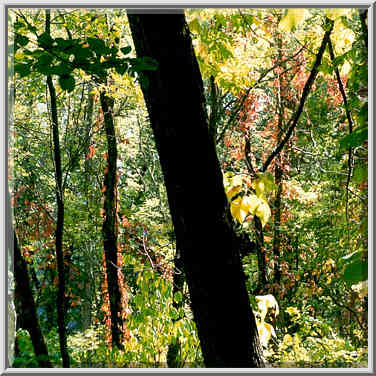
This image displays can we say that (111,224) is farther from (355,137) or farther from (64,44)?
(355,137)

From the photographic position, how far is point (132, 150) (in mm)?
3883

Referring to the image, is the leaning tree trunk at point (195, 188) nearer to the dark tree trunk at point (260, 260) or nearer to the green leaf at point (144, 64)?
the green leaf at point (144, 64)

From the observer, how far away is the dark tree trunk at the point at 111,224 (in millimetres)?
3686

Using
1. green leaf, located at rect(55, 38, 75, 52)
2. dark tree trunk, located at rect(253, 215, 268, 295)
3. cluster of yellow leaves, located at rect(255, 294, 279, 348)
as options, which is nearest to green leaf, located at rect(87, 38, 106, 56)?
green leaf, located at rect(55, 38, 75, 52)

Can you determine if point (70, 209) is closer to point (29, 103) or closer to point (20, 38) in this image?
point (29, 103)

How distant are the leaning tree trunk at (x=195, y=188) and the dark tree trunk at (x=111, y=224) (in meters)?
2.60

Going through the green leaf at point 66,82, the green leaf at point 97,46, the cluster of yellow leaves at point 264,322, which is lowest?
the cluster of yellow leaves at point 264,322

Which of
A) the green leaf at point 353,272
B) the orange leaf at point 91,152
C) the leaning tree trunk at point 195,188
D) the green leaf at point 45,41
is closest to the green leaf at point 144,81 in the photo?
the leaning tree trunk at point 195,188

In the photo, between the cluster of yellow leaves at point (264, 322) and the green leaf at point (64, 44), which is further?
the cluster of yellow leaves at point (264, 322)

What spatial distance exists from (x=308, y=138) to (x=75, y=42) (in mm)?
1899

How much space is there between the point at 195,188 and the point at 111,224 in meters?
3.15

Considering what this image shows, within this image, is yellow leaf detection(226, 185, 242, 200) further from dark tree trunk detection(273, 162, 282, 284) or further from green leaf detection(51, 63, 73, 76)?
dark tree trunk detection(273, 162, 282, 284)

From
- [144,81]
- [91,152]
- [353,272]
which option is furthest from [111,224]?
[353,272]

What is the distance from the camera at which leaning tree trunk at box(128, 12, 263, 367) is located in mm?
1015
